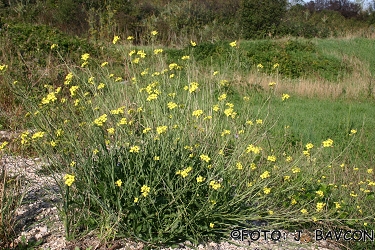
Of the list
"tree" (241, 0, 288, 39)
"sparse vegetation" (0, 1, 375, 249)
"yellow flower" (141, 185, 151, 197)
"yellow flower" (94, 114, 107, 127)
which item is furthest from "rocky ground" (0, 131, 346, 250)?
"tree" (241, 0, 288, 39)

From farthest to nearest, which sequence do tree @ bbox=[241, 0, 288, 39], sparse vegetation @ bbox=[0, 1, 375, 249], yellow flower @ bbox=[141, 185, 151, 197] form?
tree @ bbox=[241, 0, 288, 39] < sparse vegetation @ bbox=[0, 1, 375, 249] < yellow flower @ bbox=[141, 185, 151, 197]

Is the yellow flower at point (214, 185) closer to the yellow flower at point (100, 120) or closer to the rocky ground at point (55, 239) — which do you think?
A: the rocky ground at point (55, 239)

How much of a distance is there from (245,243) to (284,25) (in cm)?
1666

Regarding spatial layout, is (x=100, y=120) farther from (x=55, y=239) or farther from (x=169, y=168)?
(x=55, y=239)

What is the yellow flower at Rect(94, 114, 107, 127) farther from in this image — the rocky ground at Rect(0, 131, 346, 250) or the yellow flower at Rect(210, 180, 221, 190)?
the yellow flower at Rect(210, 180, 221, 190)

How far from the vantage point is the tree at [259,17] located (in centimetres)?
1712

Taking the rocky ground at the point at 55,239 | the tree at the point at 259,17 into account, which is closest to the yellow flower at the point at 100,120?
the rocky ground at the point at 55,239

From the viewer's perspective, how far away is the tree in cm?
1712

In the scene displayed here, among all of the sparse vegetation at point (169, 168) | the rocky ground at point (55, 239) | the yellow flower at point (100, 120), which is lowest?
the rocky ground at point (55, 239)

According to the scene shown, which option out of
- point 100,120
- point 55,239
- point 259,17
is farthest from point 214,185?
point 259,17

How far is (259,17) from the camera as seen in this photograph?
672 inches

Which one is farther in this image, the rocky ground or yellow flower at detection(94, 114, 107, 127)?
the rocky ground

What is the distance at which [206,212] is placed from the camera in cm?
280

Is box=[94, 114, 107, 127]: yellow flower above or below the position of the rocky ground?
above
